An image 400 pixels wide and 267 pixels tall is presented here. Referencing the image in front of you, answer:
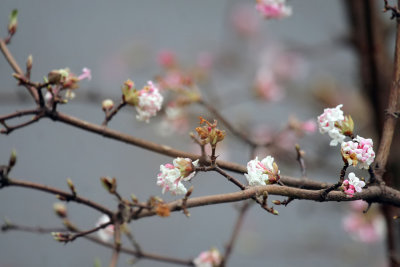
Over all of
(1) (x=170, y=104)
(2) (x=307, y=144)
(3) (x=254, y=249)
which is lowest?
(1) (x=170, y=104)

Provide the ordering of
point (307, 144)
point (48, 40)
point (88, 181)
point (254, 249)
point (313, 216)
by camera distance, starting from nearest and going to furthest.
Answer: point (307, 144)
point (254, 249)
point (88, 181)
point (48, 40)
point (313, 216)

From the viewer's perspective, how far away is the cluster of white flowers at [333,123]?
56 centimetres

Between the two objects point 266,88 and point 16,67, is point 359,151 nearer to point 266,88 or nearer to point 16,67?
point 16,67

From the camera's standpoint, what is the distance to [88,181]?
2.19 metres

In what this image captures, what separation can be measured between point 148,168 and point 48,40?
870 mm

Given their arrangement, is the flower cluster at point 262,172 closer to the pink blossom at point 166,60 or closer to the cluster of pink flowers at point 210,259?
the cluster of pink flowers at point 210,259

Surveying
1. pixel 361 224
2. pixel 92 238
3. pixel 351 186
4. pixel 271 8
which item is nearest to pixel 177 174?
pixel 351 186

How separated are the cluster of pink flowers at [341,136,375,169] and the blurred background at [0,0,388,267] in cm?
113

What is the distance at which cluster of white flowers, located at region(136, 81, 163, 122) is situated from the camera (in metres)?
0.70

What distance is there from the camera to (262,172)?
20.5 inches

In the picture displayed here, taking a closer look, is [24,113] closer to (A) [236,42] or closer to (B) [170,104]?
(B) [170,104]

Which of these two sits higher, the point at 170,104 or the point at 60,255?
the point at 170,104

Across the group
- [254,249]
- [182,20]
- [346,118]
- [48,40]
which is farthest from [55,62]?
[346,118]

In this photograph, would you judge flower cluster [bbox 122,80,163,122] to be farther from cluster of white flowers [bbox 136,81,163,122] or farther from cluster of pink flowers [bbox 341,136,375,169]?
cluster of pink flowers [bbox 341,136,375,169]
